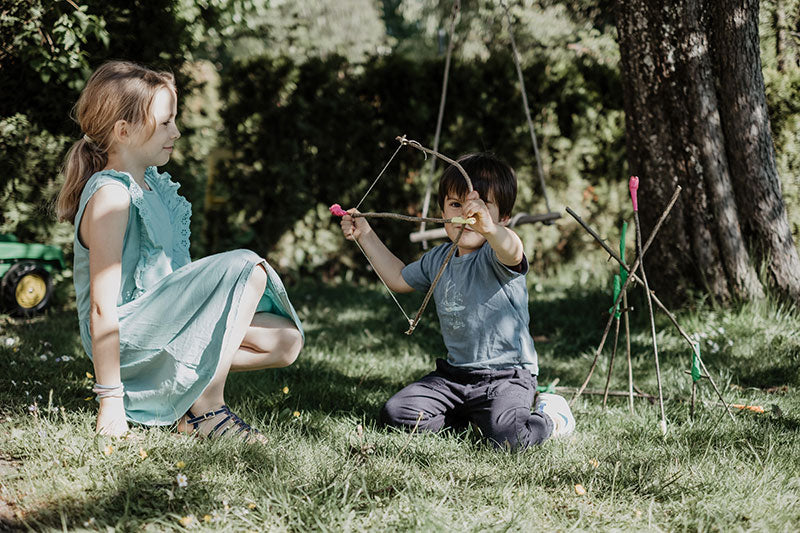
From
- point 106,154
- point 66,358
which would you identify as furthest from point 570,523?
point 66,358

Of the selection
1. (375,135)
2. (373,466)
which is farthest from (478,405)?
(375,135)

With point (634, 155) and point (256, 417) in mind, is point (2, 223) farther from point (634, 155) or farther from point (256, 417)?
point (634, 155)

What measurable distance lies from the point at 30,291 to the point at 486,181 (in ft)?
10.5

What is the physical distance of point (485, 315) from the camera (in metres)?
2.54

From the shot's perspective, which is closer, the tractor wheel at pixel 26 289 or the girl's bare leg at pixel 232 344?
the girl's bare leg at pixel 232 344

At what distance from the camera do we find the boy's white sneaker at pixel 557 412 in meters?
2.50

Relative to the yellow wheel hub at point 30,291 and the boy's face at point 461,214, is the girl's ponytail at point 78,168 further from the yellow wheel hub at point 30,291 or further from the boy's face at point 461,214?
the yellow wheel hub at point 30,291

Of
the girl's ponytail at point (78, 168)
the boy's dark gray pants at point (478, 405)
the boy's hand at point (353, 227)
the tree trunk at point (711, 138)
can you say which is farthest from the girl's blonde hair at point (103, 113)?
the tree trunk at point (711, 138)

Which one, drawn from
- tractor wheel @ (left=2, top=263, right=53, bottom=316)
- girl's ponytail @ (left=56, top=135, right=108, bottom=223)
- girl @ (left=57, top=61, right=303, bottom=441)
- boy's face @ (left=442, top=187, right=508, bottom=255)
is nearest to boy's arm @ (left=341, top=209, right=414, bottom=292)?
boy's face @ (left=442, top=187, right=508, bottom=255)

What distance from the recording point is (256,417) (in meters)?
2.58

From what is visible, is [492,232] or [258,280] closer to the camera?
[492,232]

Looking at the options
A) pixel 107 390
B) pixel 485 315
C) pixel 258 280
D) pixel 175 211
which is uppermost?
pixel 175 211

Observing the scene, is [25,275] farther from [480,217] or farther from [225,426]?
[480,217]

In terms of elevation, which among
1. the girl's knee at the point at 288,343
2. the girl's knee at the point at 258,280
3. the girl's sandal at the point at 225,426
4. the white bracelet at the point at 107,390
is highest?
the girl's knee at the point at 258,280
